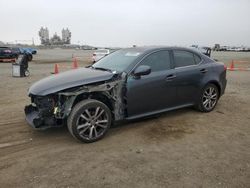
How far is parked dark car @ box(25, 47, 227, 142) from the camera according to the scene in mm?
4609

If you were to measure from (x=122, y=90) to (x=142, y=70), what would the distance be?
1.71ft

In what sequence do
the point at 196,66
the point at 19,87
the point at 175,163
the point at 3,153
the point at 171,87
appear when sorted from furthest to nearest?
the point at 19,87, the point at 196,66, the point at 171,87, the point at 3,153, the point at 175,163

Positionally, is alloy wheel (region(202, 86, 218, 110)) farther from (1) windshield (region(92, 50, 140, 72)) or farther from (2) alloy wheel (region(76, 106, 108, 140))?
(2) alloy wheel (region(76, 106, 108, 140))

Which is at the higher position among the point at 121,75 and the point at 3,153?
the point at 121,75

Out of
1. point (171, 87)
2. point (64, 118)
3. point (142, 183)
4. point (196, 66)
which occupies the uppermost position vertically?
point (196, 66)

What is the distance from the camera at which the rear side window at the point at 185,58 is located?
19.4 ft

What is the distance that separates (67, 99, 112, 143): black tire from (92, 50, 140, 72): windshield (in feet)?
3.00

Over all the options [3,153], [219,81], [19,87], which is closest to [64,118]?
[3,153]

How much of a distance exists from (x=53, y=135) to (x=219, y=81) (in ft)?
13.1

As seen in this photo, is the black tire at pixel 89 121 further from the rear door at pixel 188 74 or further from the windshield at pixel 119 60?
the rear door at pixel 188 74

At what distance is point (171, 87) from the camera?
5621 millimetres

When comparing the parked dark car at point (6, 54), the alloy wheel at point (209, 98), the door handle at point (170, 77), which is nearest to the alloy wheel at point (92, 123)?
the door handle at point (170, 77)

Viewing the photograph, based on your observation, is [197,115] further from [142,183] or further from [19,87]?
[19,87]

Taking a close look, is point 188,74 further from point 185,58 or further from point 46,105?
point 46,105
